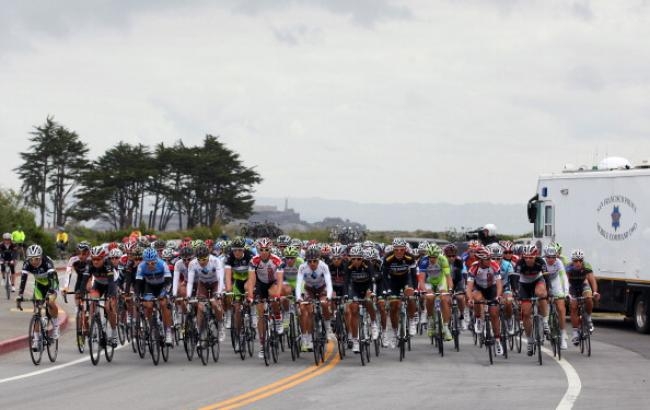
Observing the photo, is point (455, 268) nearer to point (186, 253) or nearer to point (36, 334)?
point (186, 253)

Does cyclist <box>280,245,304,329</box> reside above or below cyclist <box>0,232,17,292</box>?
below

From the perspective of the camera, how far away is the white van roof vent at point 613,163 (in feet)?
94.7

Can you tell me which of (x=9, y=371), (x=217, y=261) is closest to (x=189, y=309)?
(x=217, y=261)

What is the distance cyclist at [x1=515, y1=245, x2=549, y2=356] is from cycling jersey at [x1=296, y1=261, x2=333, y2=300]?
343cm

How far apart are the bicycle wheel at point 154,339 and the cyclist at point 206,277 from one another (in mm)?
688

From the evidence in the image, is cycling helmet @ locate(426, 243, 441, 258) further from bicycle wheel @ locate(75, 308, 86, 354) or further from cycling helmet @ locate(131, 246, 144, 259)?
bicycle wheel @ locate(75, 308, 86, 354)

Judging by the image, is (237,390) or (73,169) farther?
(73,169)

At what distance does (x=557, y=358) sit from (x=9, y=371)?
8.88 metres

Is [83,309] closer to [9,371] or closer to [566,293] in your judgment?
[9,371]

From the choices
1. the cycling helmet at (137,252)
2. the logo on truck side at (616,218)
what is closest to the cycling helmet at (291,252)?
the cycling helmet at (137,252)

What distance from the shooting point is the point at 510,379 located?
55.1 ft

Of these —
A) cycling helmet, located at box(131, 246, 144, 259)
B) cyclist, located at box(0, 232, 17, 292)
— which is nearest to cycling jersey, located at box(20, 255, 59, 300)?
cycling helmet, located at box(131, 246, 144, 259)

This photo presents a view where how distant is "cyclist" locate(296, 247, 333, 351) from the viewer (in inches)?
754

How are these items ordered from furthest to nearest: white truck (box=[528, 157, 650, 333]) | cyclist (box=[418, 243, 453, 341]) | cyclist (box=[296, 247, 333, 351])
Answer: white truck (box=[528, 157, 650, 333]) → cyclist (box=[418, 243, 453, 341]) → cyclist (box=[296, 247, 333, 351])
